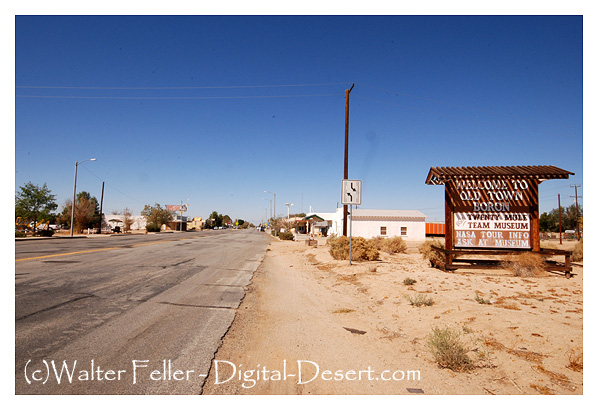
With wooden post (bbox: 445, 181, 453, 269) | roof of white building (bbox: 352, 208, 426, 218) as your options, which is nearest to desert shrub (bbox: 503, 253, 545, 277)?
wooden post (bbox: 445, 181, 453, 269)

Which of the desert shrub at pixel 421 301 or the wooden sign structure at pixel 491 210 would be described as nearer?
the desert shrub at pixel 421 301

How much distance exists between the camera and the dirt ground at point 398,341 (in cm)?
357

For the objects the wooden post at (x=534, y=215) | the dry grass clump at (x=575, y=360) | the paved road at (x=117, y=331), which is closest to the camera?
the paved road at (x=117, y=331)

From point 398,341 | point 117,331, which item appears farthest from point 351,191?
point 117,331

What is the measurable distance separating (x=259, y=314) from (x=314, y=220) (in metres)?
55.2

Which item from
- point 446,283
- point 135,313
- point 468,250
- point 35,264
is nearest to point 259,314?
point 135,313

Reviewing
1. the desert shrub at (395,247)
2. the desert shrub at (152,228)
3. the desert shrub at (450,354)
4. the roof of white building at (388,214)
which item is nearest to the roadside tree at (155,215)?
the desert shrub at (152,228)

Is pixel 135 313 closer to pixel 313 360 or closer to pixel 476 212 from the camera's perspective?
pixel 313 360

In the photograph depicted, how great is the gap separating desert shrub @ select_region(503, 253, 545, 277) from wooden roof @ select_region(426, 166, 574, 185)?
280cm

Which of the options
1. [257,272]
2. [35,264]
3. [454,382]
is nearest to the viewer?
[454,382]

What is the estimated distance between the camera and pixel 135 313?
19.8 ft

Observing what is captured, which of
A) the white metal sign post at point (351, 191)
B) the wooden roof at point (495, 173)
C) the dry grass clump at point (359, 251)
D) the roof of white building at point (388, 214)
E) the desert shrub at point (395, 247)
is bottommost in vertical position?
the desert shrub at point (395, 247)

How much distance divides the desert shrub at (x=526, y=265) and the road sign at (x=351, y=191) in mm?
5571

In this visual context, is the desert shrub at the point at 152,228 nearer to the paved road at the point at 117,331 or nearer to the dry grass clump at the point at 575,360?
the paved road at the point at 117,331
